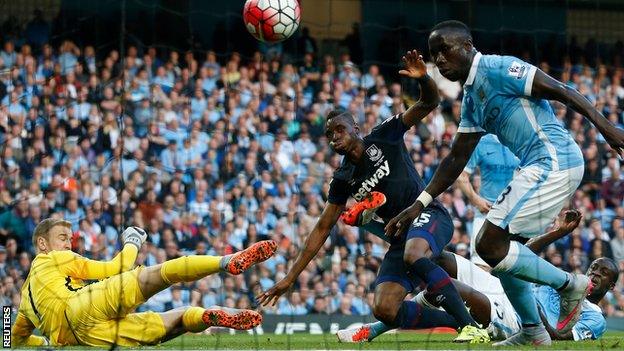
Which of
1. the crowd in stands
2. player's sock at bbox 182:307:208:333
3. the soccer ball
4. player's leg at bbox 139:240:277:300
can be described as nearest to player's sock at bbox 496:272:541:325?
player's leg at bbox 139:240:277:300

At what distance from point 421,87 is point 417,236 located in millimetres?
1013

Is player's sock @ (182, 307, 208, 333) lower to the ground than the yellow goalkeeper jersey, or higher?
lower

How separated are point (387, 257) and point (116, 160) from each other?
647 centimetres

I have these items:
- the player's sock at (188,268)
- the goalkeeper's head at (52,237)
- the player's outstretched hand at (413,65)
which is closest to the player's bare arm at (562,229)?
the player's outstretched hand at (413,65)

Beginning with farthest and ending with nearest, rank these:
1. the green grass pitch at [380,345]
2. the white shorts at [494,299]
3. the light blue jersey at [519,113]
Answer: the white shorts at [494,299], the green grass pitch at [380,345], the light blue jersey at [519,113]

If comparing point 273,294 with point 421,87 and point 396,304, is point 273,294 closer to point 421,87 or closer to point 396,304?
→ point 396,304

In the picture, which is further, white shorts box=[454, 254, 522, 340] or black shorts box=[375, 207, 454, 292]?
white shorts box=[454, 254, 522, 340]

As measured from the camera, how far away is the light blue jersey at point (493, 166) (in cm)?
989

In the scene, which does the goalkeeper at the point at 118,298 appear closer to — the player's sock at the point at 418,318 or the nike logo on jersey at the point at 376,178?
the nike logo on jersey at the point at 376,178

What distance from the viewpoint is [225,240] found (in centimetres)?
1361

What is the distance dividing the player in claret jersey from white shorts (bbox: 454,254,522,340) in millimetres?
332

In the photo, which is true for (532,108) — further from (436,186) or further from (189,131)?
(189,131)

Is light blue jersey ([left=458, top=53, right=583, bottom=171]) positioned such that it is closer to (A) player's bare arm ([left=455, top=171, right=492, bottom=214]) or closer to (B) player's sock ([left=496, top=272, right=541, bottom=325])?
(B) player's sock ([left=496, top=272, right=541, bottom=325])

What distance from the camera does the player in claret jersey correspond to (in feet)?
26.4
